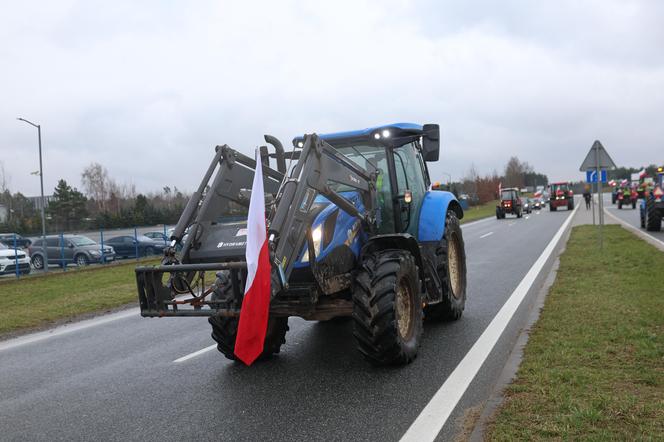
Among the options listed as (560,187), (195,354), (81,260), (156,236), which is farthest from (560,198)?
(195,354)

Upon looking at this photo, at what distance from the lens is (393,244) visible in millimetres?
6332

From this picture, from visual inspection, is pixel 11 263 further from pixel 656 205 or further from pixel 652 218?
pixel 656 205

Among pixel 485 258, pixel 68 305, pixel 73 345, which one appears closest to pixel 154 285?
pixel 73 345

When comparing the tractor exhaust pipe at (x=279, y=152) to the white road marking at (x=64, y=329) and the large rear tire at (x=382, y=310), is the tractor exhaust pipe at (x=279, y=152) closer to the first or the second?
the large rear tire at (x=382, y=310)

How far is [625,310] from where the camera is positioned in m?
7.46

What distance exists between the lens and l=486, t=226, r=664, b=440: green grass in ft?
12.8

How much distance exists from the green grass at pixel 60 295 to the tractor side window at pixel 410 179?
7009 millimetres

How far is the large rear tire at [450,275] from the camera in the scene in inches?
295

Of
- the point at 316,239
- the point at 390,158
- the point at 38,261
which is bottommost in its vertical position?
the point at 38,261

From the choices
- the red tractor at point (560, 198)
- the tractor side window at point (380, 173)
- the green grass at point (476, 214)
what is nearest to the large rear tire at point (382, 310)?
the tractor side window at point (380, 173)

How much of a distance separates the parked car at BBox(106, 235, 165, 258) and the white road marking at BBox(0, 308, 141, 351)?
16.2m

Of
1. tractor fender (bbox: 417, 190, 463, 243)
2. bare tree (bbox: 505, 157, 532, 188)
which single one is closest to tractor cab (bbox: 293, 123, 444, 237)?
tractor fender (bbox: 417, 190, 463, 243)

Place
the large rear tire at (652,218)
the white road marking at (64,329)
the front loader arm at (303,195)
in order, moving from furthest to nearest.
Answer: the large rear tire at (652,218) → the white road marking at (64,329) → the front loader arm at (303,195)

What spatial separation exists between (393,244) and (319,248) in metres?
1.06
